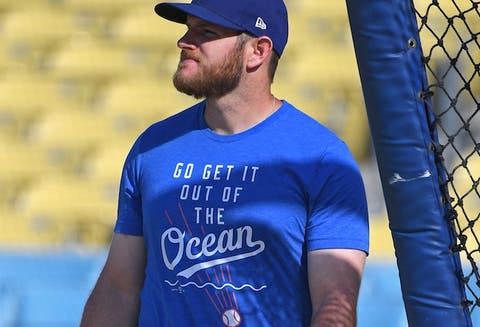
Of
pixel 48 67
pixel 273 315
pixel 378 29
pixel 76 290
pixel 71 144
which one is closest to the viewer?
pixel 378 29

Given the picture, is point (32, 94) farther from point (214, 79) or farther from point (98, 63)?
point (214, 79)

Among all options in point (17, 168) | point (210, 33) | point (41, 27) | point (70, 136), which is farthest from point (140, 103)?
point (210, 33)

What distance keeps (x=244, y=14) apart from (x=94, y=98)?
6.35 m

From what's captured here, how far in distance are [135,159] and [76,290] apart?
2966mm

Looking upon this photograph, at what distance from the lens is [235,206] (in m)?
2.60

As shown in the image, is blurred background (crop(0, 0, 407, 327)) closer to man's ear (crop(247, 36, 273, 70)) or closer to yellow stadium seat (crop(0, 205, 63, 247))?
yellow stadium seat (crop(0, 205, 63, 247))

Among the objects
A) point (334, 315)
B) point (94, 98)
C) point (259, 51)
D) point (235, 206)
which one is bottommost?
point (94, 98)

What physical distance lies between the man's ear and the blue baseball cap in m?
0.01

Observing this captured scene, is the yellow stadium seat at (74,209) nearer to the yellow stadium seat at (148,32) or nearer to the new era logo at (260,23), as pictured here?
the yellow stadium seat at (148,32)

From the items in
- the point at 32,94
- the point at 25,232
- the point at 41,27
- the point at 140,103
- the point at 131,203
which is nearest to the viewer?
the point at 131,203

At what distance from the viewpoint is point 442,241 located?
88.4 inches

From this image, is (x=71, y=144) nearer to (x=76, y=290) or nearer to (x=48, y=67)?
(x=48, y=67)

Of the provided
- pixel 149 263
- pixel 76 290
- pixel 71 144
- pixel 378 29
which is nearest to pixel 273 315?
pixel 149 263

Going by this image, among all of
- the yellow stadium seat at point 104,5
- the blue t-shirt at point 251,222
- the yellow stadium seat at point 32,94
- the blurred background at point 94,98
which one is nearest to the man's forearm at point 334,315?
the blue t-shirt at point 251,222
